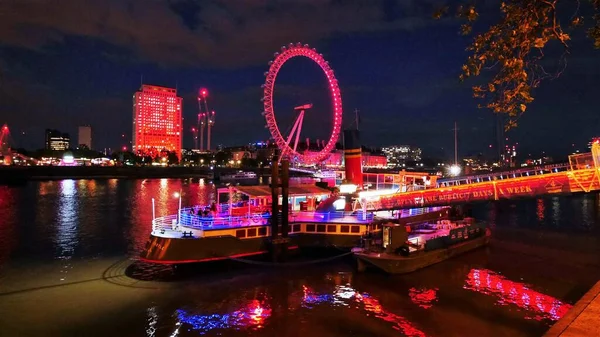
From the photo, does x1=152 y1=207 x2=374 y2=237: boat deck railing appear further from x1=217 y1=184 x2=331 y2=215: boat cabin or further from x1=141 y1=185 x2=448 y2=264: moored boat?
x1=217 y1=184 x2=331 y2=215: boat cabin

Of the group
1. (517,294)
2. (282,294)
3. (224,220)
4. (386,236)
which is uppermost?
(224,220)

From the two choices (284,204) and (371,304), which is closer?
(371,304)

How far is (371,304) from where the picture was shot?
79.5 feet

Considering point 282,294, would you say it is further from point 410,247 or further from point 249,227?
point 410,247

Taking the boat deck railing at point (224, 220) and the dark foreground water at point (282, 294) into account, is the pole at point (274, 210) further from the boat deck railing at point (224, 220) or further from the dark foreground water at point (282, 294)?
the dark foreground water at point (282, 294)

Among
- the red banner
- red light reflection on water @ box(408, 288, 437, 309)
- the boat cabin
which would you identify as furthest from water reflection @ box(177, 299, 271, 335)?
the red banner

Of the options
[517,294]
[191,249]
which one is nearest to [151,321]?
[191,249]

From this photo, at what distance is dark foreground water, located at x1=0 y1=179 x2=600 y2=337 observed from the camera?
20.9 meters

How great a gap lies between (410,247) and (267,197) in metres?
12.3

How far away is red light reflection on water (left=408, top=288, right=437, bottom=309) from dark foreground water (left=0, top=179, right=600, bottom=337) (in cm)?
11

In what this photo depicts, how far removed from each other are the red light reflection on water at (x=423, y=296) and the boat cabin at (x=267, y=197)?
46.6 feet

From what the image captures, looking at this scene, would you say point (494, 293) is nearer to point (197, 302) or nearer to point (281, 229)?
point (281, 229)

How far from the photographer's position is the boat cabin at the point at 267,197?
36.2 m

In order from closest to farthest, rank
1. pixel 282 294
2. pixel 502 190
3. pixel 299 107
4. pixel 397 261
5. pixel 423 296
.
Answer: pixel 423 296 → pixel 282 294 → pixel 397 261 → pixel 502 190 → pixel 299 107
